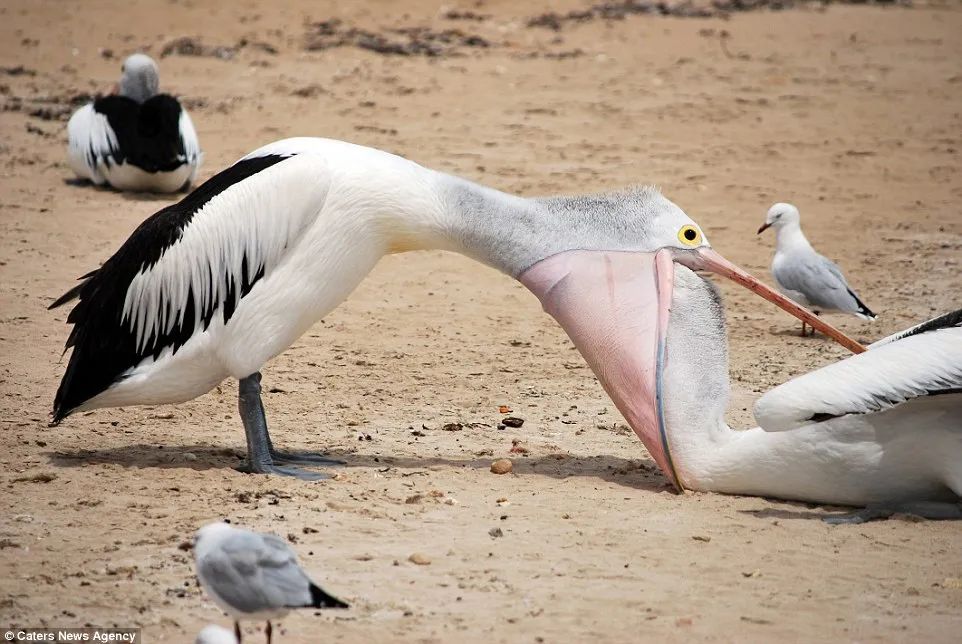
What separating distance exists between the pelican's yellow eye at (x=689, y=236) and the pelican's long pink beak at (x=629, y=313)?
0.14ft

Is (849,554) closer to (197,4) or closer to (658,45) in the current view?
(658,45)

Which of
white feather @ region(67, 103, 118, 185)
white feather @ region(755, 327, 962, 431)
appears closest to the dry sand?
white feather @ region(67, 103, 118, 185)

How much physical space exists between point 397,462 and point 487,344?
1825mm

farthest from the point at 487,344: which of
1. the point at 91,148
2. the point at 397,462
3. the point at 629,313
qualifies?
the point at 91,148

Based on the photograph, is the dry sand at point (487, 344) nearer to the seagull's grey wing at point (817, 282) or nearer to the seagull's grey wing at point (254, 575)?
the seagull's grey wing at point (817, 282)

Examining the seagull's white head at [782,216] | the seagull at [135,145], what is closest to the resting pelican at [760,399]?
the seagull's white head at [782,216]

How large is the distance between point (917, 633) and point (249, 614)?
199 centimetres

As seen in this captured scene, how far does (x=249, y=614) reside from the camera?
3.68 meters

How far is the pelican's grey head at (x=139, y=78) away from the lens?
10477 mm

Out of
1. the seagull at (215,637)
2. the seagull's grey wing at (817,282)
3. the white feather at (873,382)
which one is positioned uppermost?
the white feather at (873,382)

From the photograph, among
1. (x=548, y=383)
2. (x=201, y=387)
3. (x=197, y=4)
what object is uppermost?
(x=197, y=4)

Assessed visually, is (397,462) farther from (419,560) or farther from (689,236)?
(689,236)

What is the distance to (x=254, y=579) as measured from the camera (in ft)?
12.0

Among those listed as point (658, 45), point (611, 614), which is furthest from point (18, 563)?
point (658, 45)
